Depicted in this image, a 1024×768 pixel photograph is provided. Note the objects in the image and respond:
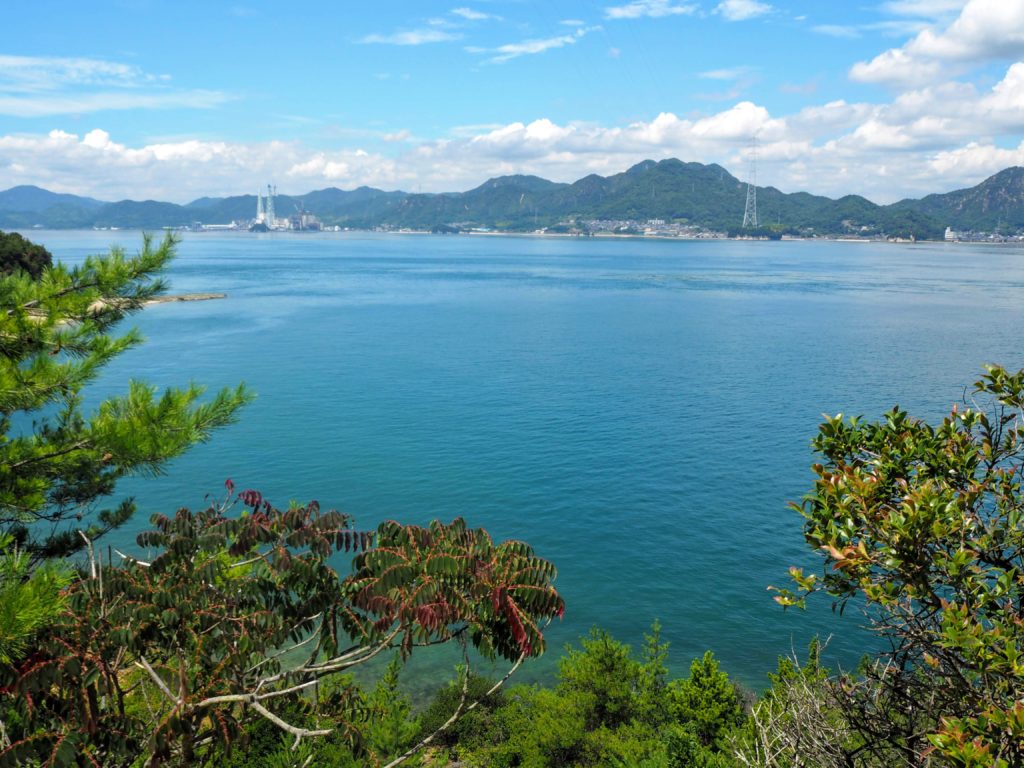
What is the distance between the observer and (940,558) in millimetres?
6066

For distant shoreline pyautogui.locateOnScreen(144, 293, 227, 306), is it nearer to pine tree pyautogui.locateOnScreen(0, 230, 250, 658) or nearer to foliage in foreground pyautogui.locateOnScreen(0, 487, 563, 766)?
pine tree pyautogui.locateOnScreen(0, 230, 250, 658)

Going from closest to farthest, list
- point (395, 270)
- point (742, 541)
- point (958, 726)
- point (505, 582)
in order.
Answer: point (958, 726) → point (505, 582) → point (742, 541) → point (395, 270)

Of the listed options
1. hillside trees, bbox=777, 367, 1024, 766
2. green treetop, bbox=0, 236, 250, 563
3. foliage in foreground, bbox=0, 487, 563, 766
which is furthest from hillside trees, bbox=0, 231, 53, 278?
hillside trees, bbox=777, 367, 1024, 766

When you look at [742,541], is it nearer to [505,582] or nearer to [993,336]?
[505,582]

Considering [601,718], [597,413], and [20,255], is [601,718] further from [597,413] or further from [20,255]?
[20,255]

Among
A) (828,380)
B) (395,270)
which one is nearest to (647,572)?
(828,380)

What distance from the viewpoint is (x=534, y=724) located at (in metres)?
13.9

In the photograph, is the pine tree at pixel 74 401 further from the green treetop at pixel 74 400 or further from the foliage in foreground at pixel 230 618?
the foliage in foreground at pixel 230 618

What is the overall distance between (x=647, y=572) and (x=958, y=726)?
20.4m

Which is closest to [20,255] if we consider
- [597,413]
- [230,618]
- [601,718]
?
[597,413]

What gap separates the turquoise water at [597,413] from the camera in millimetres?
24859

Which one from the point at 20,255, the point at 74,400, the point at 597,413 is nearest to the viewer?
the point at 74,400

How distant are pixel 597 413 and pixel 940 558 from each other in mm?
37184

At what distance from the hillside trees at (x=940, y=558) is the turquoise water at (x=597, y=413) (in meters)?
14.1
